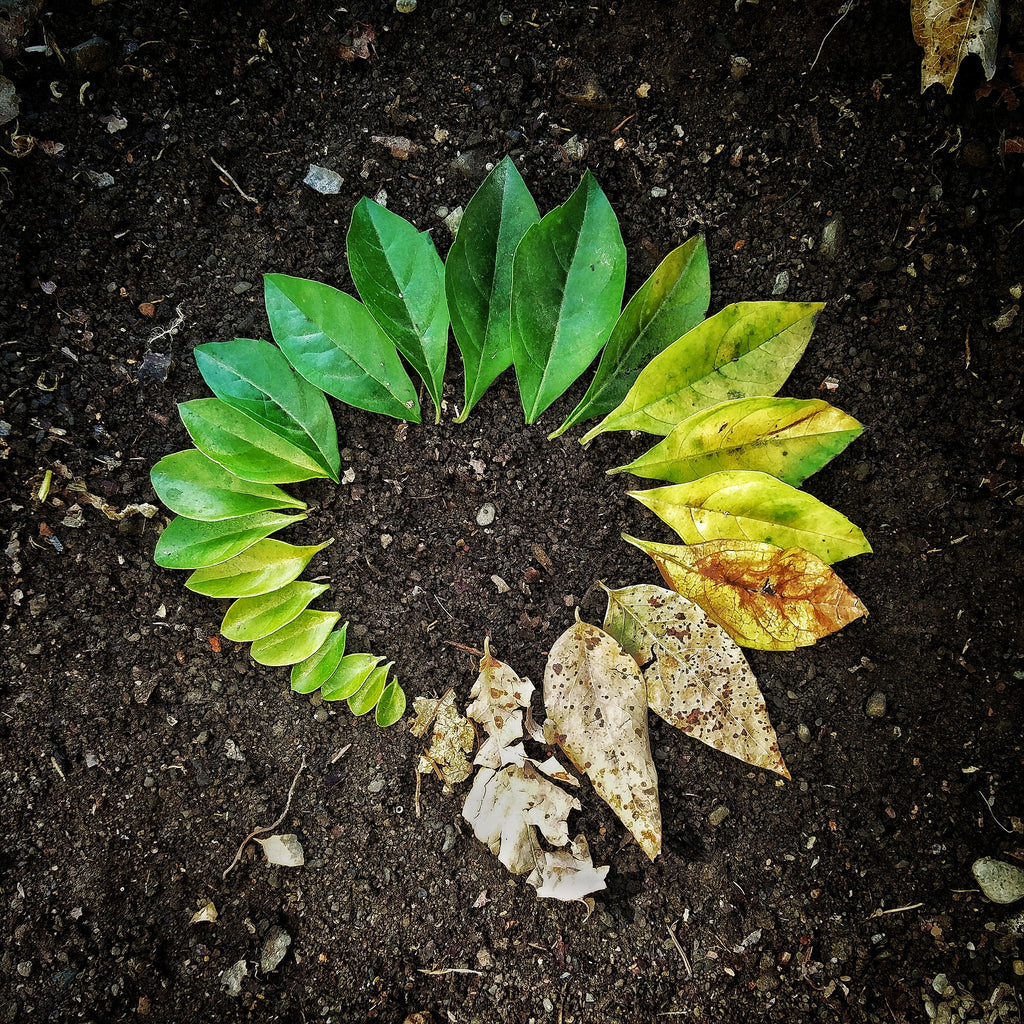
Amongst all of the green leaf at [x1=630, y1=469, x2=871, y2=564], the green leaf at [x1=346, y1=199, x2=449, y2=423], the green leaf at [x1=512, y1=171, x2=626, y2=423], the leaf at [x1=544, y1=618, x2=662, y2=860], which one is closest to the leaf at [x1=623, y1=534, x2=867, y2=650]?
the green leaf at [x1=630, y1=469, x2=871, y2=564]

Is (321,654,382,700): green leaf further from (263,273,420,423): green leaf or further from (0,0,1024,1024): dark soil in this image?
(263,273,420,423): green leaf

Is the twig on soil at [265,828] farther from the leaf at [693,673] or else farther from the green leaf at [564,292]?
the green leaf at [564,292]

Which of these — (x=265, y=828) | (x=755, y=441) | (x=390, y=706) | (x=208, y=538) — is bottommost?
(x=265, y=828)

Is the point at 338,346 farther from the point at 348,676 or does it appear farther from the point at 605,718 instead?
the point at 605,718

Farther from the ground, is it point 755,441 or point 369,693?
point 755,441

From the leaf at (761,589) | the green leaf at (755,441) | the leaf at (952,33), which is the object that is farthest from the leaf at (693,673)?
the leaf at (952,33)

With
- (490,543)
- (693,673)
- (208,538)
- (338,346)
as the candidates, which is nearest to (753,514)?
(693,673)

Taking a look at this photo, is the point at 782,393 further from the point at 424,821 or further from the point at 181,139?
the point at 181,139
